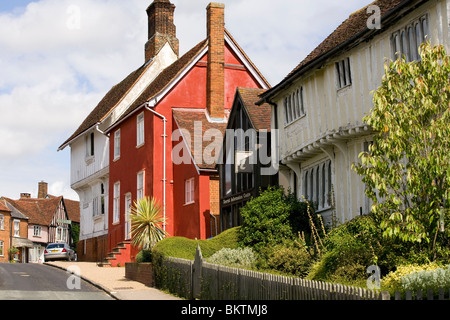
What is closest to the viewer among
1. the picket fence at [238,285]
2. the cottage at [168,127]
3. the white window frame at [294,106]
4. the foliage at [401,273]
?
the picket fence at [238,285]

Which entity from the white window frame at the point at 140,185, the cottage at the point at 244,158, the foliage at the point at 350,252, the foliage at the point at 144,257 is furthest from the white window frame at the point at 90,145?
the foliage at the point at 350,252

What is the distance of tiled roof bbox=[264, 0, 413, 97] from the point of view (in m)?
17.0

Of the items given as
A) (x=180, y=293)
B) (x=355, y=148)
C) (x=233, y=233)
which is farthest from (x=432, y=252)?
(x=233, y=233)

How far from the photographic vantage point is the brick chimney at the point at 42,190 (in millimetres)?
82494

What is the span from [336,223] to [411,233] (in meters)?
6.58

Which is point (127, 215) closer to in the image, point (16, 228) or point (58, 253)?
point (58, 253)

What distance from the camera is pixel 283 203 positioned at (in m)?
21.1

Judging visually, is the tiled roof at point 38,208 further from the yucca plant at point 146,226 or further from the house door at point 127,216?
the yucca plant at point 146,226

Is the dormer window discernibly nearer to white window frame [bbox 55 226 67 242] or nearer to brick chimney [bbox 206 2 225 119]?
brick chimney [bbox 206 2 225 119]

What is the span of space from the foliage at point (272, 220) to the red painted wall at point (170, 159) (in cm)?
701

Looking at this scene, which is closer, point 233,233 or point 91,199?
point 233,233

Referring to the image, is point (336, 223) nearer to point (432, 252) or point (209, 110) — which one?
point (432, 252)

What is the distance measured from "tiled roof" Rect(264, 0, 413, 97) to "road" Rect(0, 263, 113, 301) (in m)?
8.76

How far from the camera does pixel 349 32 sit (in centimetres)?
1909
